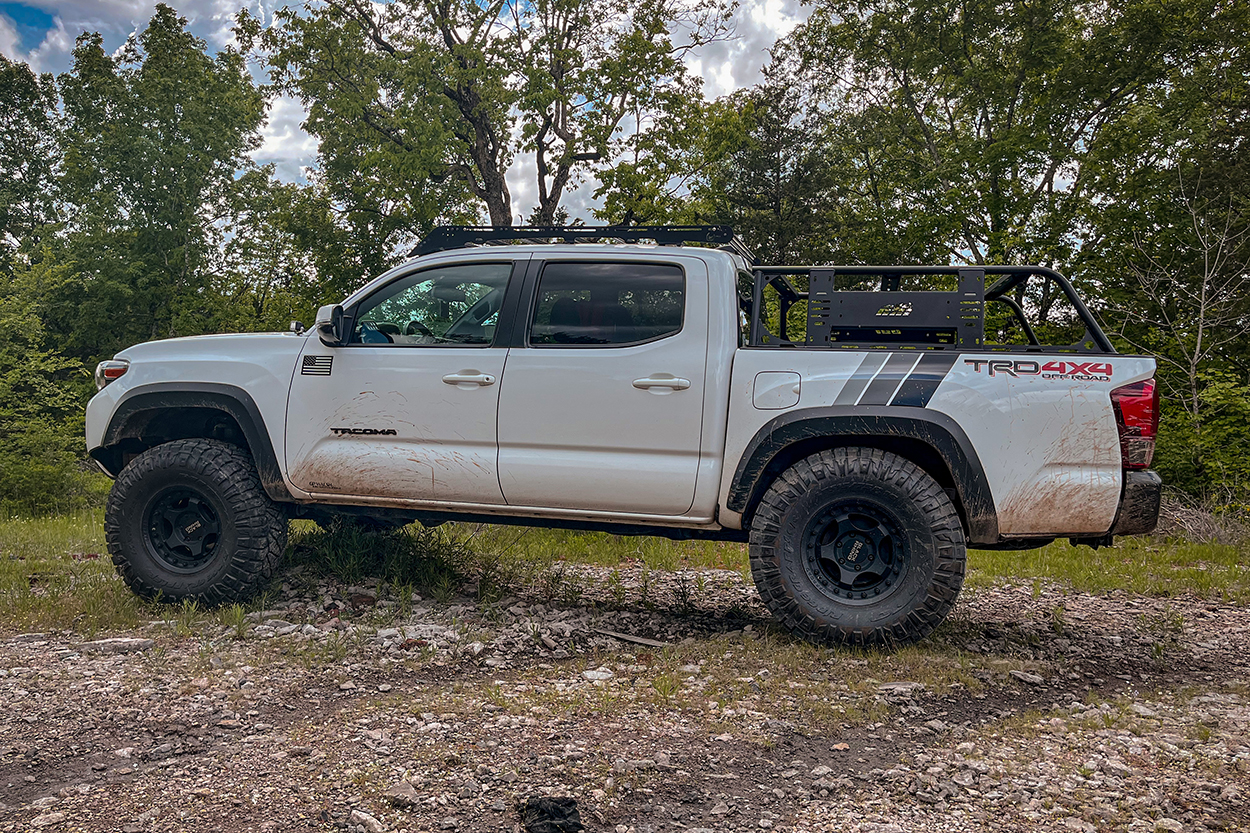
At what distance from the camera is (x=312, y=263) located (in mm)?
21703

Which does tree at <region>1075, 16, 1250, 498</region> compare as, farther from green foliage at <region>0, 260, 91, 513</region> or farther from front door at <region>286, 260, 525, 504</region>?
green foliage at <region>0, 260, 91, 513</region>

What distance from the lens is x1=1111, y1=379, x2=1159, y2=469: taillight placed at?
12.6 feet

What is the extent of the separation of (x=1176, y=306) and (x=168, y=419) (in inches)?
622

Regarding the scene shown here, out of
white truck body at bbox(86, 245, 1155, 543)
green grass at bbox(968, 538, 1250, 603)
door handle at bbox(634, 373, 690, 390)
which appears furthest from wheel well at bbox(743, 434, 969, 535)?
green grass at bbox(968, 538, 1250, 603)

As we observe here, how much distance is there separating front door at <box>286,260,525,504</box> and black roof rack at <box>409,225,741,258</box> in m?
0.32

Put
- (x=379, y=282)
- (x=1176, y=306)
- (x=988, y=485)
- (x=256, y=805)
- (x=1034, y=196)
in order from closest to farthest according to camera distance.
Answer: (x=256, y=805)
(x=988, y=485)
(x=379, y=282)
(x=1176, y=306)
(x=1034, y=196)

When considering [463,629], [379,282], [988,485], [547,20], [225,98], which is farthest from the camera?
[225,98]

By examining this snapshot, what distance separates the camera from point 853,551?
13.7ft

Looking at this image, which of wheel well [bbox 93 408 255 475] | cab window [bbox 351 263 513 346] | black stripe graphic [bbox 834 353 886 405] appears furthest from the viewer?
wheel well [bbox 93 408 255 475]

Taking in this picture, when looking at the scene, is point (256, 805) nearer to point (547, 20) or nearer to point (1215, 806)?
point (1215, 806)

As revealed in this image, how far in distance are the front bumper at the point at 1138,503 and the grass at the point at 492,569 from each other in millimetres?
1295

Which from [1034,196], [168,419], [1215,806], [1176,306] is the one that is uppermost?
[1034,196]

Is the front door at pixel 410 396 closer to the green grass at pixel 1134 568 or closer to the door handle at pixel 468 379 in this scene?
the door handle at pixel 468 379

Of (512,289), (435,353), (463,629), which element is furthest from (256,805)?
(512,289)
